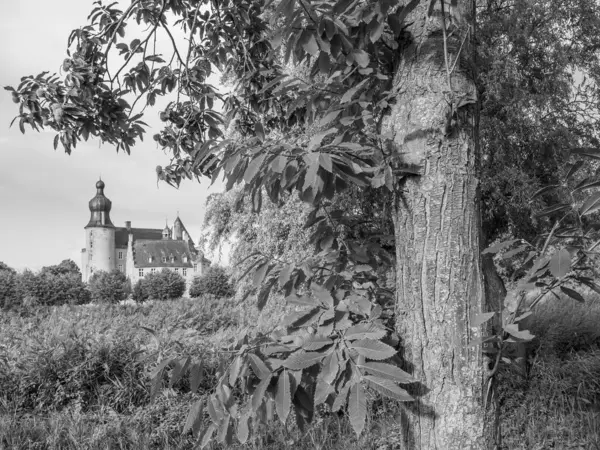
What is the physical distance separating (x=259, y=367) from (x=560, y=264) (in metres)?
0.91

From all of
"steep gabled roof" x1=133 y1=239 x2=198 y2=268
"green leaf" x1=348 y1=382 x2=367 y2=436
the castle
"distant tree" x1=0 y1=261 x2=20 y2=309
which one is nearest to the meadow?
"green leaf" x1=348 y1=382 x2=367 y2=436

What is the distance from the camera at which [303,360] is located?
1.43 meters

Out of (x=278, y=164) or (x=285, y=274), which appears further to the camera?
(x=285, y=274)

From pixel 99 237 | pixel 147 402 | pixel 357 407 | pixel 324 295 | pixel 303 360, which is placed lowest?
pixel 147 402

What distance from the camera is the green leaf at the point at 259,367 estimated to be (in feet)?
4.82

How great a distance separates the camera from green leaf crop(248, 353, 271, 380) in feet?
4.82

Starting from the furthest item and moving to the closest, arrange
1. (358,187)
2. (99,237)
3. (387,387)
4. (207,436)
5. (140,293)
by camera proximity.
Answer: (99,237), (140,293), (358,187), (207,436), (387,387)

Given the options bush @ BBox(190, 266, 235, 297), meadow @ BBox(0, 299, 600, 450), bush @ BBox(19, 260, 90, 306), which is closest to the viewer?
meadow @ BBox(0, 299, 600, 450)

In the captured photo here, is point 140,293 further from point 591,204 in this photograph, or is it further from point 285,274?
point 591,204

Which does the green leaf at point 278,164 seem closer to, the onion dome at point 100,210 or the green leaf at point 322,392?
the green leaf at point 322,392

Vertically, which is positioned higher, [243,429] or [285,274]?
[285,274]

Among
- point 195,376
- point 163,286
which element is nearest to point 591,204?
point 195,376

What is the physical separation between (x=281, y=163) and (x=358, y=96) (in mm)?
738

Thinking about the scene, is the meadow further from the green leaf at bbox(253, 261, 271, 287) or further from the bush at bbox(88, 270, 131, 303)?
the bush at bbox(88, 270, 131, 303)
